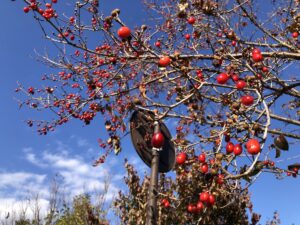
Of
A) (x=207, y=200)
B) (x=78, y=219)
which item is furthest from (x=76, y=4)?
(x=78, y=219)

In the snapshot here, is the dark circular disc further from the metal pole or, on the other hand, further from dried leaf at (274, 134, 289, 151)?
dried leaf at (274, 134, 289, 151)

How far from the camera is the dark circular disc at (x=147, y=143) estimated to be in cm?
454

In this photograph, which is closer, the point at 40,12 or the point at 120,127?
the point at 120,127

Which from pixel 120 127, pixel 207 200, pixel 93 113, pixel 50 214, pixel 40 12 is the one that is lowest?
pixel 207 200

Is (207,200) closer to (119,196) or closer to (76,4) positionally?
(76,4)

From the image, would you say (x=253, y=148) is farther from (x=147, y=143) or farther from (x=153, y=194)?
(x=147, y=143)

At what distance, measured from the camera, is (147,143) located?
15.3 feet

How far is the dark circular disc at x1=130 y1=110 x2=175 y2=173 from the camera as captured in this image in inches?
179

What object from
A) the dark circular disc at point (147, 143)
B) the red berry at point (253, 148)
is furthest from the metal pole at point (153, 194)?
the red berry at point (253, 148)

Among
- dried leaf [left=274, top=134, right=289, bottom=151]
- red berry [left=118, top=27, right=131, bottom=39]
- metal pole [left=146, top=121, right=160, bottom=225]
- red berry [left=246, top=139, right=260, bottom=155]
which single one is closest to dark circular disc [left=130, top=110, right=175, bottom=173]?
metal pole [left=146, top=121, right=160, bottom=225]

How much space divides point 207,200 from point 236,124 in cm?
85

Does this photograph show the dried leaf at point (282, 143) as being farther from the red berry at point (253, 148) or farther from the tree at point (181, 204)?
the tree at point (181, 204)

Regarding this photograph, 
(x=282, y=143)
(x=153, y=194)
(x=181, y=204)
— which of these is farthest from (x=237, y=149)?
(x=181, y=204)

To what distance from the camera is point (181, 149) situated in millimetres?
4648
